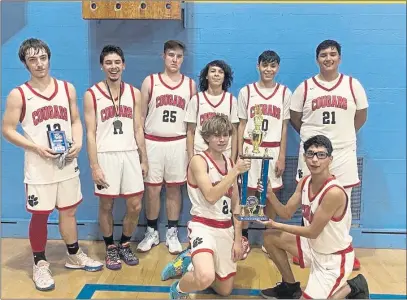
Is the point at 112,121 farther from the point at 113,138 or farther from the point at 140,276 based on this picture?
the point at 140,276

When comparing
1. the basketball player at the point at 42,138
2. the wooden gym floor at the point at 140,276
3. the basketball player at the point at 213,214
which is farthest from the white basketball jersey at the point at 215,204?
the basketball player at the point at 42,138

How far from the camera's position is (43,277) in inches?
140

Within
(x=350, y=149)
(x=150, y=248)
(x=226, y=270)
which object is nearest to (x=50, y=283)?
(x=150, y=248)

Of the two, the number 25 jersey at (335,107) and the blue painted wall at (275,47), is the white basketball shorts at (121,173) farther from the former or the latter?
the number 25 jersey at (335,107)

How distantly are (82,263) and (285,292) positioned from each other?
59.7 inches

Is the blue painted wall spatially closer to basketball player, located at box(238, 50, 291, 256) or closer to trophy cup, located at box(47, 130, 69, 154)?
basketball player, located at box(238, 50, 291, 256)

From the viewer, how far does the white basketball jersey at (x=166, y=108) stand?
4.02m

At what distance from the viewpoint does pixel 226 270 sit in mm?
3281

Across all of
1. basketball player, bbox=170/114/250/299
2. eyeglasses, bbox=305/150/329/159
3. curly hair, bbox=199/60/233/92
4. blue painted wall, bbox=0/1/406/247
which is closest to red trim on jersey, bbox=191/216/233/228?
basketball player, bbox=170/114/250/299

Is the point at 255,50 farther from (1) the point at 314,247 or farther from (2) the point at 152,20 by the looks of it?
(1) the point at 314,247

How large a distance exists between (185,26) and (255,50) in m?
0.61

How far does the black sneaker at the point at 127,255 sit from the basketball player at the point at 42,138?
21.1 inches

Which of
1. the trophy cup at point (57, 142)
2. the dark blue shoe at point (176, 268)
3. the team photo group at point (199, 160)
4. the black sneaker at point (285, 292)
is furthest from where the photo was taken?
the dark blue shoe at point (176, 268)

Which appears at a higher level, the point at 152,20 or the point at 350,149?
the point at 152,20
